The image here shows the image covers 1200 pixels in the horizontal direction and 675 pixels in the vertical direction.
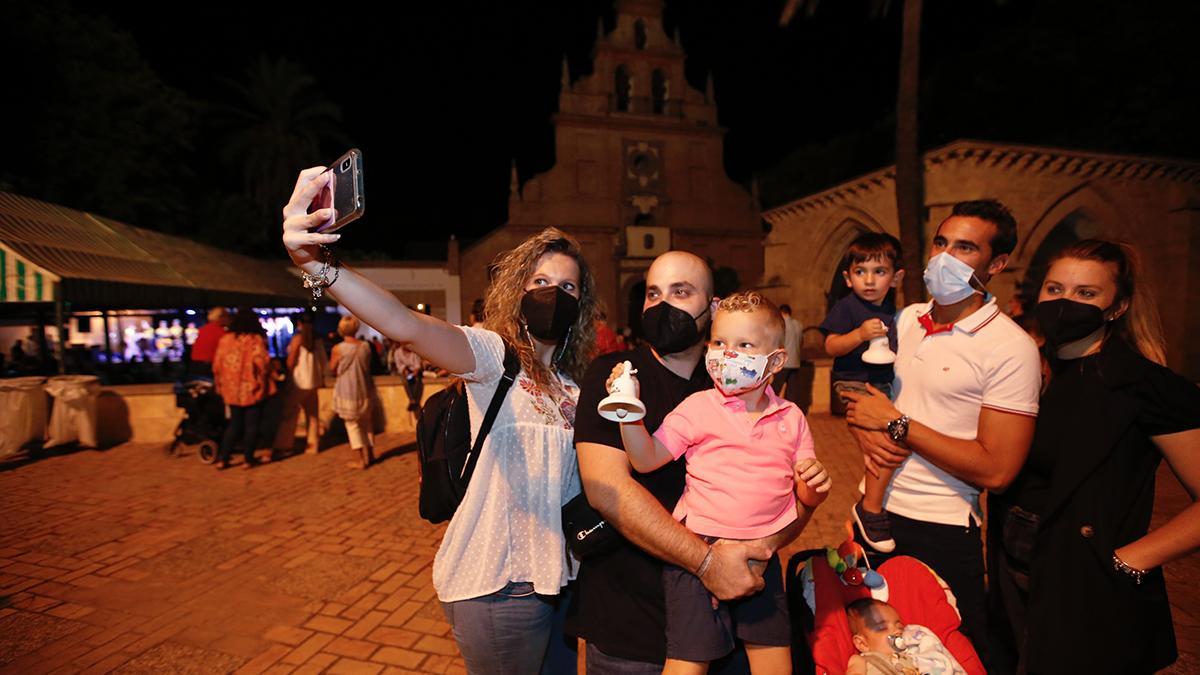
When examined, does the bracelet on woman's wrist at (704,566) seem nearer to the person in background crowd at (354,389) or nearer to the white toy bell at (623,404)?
the white toy bell at (623,404)

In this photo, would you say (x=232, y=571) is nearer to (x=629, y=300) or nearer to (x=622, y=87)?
(x=629, y=300)

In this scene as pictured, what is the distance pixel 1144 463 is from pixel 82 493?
9.78 meters

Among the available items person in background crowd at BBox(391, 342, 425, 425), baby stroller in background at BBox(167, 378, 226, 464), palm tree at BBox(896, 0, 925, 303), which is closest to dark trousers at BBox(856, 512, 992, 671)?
person in background crowd at BBox(391, 342, 425, 425)

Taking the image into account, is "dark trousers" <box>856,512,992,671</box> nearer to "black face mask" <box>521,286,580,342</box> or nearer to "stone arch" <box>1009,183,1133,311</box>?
"black face mask" <box>521,286,580,342</box>

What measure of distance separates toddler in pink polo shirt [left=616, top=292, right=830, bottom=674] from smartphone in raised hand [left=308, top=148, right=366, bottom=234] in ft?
3.52

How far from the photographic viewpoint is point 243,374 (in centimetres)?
707

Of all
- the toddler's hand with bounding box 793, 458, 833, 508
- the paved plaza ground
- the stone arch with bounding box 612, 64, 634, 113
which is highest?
the stone arch with bounding box 612, 64, 634, 113

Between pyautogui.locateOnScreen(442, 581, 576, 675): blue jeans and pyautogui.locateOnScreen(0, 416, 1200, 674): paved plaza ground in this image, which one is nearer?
Answer: pyautogui.locateOnScreen(442, 581, 576, 675): blue jeans

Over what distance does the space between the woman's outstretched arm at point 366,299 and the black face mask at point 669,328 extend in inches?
25.3

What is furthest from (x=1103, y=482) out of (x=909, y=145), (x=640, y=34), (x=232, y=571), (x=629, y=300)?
(x=640, y=34)

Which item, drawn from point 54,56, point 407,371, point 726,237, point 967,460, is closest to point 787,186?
point 726,237

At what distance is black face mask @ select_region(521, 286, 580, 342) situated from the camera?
203cm

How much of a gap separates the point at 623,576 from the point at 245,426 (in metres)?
7.50

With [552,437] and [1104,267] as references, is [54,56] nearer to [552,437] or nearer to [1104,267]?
[552,437]
